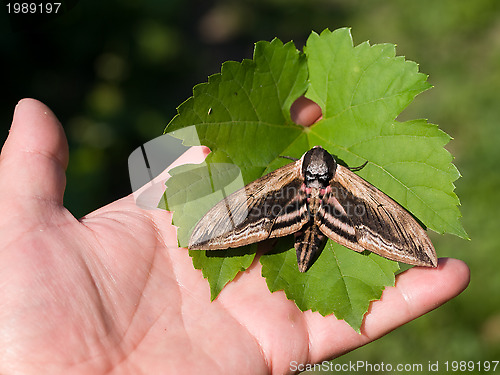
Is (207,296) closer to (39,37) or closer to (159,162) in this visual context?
(159,162)

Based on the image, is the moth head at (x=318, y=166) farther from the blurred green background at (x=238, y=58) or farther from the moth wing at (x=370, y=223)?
the blurred green background at (x=238, y=58)

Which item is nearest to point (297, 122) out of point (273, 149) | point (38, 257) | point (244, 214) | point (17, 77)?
point (273, 149)

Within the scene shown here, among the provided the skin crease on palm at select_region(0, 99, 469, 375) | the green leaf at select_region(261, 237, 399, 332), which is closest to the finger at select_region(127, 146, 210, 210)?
the skin crease on palm at select_region(0, 99, 469, 375)

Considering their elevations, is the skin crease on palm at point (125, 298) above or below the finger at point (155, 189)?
below

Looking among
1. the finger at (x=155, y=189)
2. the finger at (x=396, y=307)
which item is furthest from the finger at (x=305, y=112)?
the finger at (x=396, y=307)

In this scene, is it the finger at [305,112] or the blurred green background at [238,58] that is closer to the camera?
the finger at [305,112]

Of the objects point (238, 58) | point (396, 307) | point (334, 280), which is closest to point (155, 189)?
point (334, 280)
